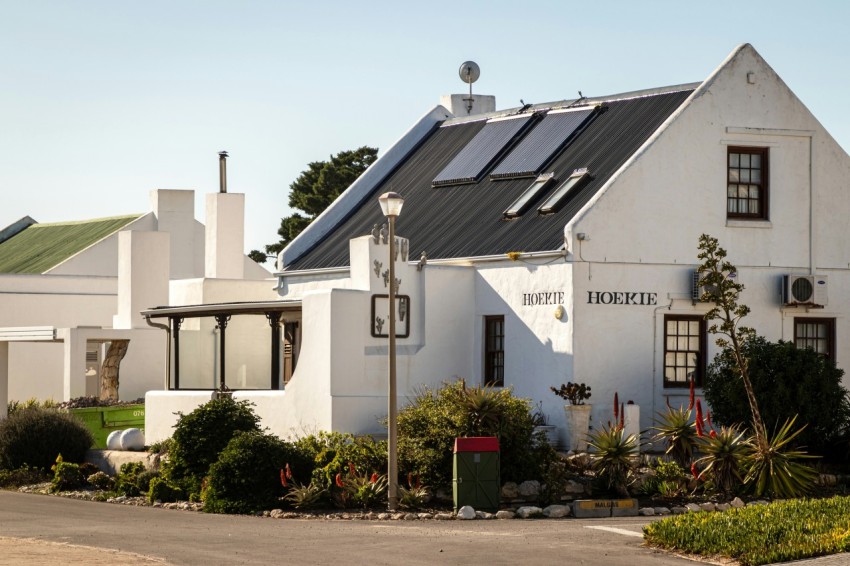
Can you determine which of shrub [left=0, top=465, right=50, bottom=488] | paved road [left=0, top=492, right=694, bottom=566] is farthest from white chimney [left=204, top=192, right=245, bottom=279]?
paved road [left=0, top=492, right=694, bottom=566]

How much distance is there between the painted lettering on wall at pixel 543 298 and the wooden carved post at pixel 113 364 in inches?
669

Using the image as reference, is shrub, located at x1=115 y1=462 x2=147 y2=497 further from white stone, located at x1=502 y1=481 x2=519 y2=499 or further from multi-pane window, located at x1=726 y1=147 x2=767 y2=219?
multi-pane window, located at x1=726 y1=147 x2=767 y2=219

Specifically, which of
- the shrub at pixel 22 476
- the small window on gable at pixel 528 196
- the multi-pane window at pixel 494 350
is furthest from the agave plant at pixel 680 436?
the shrub at pixel 22 476

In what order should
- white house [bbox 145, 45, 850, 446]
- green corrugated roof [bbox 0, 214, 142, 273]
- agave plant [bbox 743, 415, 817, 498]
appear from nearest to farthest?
agave plant [bbox 743, 415, 817, 498]
white house [bbox 145, 45, 850, 446]
green corrugated roof [bbox 0, 214, 142, 273]

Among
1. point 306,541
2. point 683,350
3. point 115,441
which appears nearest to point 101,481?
point 115,441

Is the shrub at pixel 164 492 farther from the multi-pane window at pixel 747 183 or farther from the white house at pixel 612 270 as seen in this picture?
the multi-pane window at pixel 747 183

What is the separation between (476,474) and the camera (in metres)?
24.6

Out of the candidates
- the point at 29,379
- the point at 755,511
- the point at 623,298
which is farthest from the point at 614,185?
the point at 29,379

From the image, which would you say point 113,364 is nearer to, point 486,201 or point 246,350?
point 246,350

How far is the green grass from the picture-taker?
61.1 feet

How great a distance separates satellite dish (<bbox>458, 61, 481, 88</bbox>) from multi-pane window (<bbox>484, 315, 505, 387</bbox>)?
10.7 metres

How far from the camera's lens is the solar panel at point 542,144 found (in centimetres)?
3338

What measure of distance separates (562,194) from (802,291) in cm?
520

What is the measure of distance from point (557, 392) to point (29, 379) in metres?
26.3
